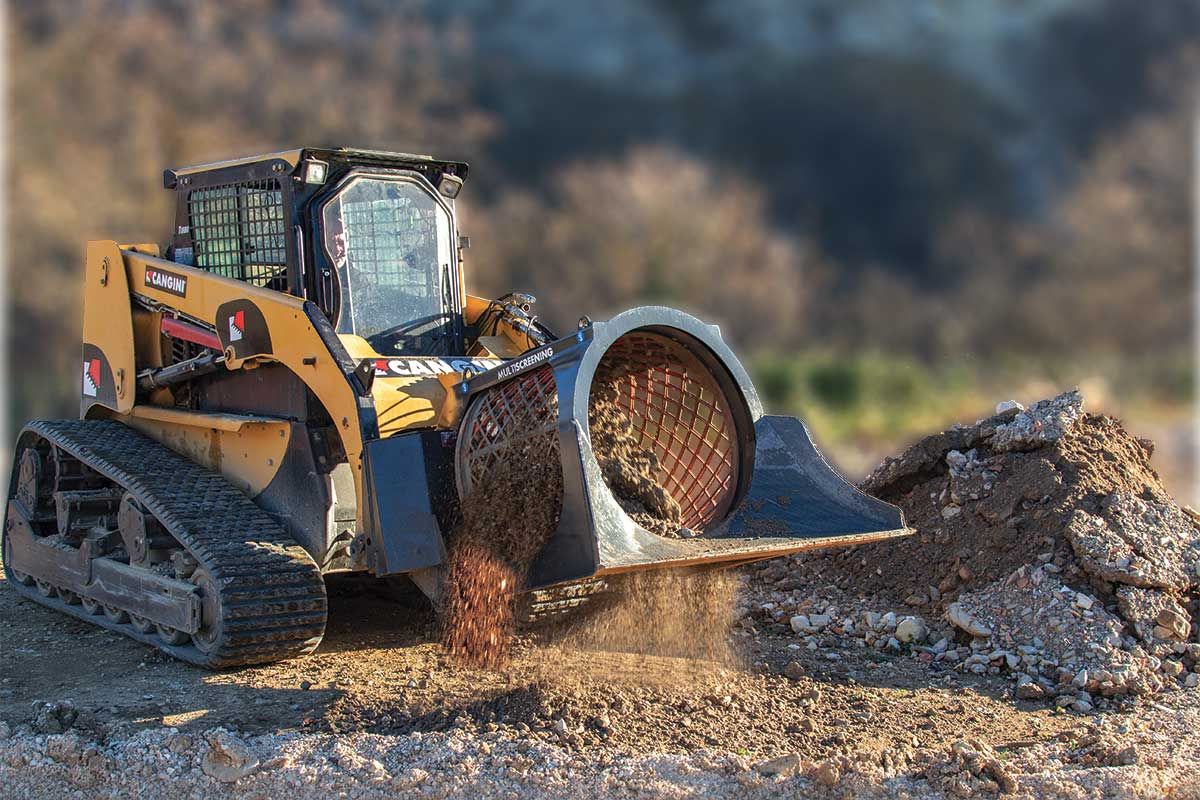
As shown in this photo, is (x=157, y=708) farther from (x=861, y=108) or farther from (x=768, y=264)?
(x=861, y=108)

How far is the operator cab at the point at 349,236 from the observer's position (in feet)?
21.5

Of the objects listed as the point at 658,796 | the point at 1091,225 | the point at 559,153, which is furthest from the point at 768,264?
the point at 658,796

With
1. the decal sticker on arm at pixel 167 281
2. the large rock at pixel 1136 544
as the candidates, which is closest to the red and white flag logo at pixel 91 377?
the decal sticker on arm at pixel 167 281

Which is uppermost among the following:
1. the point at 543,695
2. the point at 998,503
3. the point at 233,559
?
the point at 998,503

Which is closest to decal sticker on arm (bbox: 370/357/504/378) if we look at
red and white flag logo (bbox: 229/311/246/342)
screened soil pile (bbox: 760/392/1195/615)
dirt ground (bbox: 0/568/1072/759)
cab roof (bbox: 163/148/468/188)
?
red and white flag logo (bbox: 229/311/246/342)

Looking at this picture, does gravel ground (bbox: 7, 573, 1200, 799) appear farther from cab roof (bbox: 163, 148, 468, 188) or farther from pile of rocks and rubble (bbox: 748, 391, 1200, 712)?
cab roof (bbox: 163, 148, 468, 188)

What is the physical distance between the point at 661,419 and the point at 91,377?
3.19 metres

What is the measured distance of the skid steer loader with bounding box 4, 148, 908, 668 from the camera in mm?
5691

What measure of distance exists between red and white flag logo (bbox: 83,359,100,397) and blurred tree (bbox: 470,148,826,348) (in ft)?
54.1

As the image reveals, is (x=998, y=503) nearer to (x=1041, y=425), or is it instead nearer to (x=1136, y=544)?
(x=1041, y=425)

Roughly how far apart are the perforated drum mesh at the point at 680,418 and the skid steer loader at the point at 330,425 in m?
0.01

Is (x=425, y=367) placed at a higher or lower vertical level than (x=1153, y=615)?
higher

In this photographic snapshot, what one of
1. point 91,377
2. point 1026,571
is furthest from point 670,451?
point 91,377

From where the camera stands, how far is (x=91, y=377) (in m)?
7.60
